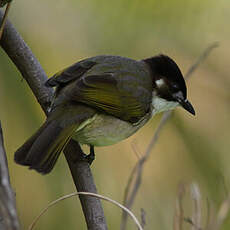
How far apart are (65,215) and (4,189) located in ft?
8.10

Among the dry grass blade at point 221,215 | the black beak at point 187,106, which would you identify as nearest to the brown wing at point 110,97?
the black beak at point 187,106

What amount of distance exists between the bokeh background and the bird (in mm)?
332

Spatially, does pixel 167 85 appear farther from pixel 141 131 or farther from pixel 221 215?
pixel 221 215

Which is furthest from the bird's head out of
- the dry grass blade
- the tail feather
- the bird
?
the dry grass blade

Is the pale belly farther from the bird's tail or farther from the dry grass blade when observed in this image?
the dry grass blade

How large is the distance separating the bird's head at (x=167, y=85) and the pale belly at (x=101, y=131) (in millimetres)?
485

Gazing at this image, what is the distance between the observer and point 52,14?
3916mm

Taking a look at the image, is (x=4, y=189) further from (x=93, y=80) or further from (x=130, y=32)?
(x=130, y=32)

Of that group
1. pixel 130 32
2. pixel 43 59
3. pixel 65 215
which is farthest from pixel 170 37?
pixel 65 215

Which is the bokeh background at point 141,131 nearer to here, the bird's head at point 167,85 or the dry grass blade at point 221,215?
the bird's head at point 167,85

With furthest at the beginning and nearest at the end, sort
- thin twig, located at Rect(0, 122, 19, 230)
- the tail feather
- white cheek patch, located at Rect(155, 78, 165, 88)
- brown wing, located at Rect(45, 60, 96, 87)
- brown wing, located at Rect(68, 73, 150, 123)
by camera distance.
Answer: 1. white cheek patch, located at Rect(155, 78, 165, 88)
2. brown wing, located at Rect(68, 73, 150, 123)
3. brown wing, located at Rect(45, 60, 96, 87)
4. the tail feather
5. thin twig, located at Rect(0, 122, 19, 230)

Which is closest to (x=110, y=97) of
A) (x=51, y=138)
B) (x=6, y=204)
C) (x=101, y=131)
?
(x=101, y=131)

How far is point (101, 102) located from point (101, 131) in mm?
181

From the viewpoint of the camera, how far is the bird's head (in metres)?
3.61
